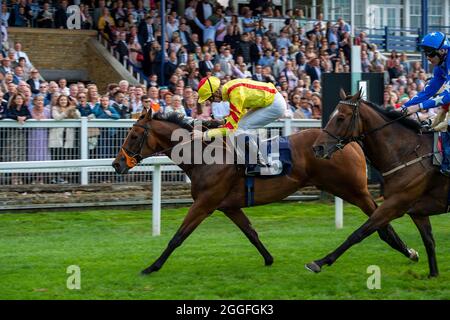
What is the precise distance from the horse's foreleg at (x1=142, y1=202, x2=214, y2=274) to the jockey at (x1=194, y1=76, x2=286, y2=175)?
2.29ft

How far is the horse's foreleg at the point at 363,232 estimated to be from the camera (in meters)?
8.27

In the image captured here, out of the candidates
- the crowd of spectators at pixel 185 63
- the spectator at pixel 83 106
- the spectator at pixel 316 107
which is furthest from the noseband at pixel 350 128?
the spectator at pixel 316 107

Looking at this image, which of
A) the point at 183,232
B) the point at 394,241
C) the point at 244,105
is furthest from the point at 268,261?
the point at 244,105

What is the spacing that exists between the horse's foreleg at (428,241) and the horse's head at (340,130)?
1097 mm

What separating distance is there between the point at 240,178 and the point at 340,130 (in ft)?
4.28

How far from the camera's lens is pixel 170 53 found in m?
18.1

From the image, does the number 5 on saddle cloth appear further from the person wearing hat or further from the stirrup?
the person wearing hat

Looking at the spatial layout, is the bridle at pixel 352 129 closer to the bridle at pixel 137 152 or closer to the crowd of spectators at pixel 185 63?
the bridle at pixel 137 152

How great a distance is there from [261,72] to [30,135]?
6355mm
